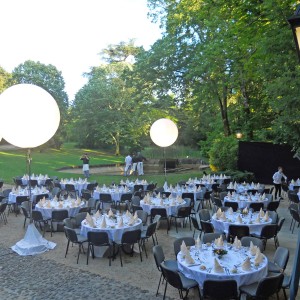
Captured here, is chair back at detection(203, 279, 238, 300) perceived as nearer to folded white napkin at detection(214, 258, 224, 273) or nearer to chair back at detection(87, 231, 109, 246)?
folded white napkin at detection(214, 258, 224, 273)

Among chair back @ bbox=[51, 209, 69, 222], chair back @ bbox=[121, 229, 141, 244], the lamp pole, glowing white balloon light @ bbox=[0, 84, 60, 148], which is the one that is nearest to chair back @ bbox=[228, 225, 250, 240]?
chair back @ bbox=[121, 229, 141, 244]

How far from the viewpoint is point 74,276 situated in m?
8.12

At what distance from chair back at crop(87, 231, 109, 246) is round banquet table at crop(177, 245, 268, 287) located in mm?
2487

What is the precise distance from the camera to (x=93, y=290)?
→ 7352 millimetres

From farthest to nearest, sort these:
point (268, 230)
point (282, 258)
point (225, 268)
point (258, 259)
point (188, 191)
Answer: point (188, 191) → point (268, 230) → point (282, 258) → point (258, 259) → point (225, 268)

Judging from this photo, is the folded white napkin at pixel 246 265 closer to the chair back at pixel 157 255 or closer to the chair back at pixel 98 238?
the chair back at pixel 157 255

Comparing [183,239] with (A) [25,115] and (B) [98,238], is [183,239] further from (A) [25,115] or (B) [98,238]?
(A) [25,115]

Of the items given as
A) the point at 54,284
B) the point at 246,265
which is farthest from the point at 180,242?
the point at 54,284

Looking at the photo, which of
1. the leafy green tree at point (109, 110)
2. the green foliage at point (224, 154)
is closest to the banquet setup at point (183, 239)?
the green foliage at point (224, 154)

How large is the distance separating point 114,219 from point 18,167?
24.2m

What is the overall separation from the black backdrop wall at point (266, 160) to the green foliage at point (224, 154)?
1.28ft

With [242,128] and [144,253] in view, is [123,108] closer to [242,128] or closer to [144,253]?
[242,128]

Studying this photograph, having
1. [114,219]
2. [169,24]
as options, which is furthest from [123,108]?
[114,219]

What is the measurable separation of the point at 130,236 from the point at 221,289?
3.49m
